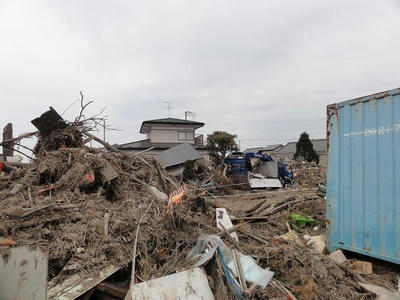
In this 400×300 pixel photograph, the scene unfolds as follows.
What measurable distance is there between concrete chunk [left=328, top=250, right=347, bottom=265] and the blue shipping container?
136 mm

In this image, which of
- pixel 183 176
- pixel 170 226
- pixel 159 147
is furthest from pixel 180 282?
pixel 159 147

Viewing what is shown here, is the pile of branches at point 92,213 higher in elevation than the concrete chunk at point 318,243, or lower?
higher

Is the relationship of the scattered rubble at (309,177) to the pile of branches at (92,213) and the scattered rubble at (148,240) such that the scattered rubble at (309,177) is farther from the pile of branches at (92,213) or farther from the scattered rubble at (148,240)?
the pile of branches at (92,213)

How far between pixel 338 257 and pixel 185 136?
2392cm

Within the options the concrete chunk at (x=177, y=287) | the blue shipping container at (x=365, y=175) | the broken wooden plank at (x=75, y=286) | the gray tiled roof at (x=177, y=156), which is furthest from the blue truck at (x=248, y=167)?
the concrete chunk at (x=177, y=287)

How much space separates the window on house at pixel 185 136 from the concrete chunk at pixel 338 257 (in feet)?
77.3

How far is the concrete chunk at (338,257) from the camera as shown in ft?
13.7

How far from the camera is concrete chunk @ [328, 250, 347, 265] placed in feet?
13.7

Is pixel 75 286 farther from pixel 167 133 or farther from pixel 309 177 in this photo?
pixel 167 133

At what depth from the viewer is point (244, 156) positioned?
16.9m

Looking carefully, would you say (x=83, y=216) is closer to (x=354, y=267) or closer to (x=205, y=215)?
(x=205, y=215)

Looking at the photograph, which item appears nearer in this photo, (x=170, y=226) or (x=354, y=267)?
(x=354, y=267)

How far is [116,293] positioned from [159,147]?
72.0 feet

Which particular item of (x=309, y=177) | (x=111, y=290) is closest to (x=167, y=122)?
(x=309, y=177)
